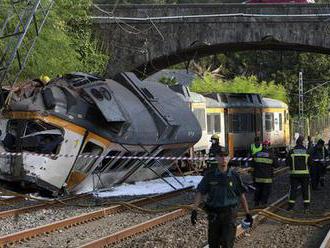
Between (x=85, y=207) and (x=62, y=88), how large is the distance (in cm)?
353

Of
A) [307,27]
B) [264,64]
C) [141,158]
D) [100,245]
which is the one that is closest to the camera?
[100,245]

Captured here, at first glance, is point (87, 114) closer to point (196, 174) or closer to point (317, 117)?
point (196, 174)

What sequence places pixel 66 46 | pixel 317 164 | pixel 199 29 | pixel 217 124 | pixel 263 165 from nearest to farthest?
1. pixel 263 165
2. pixel 317 164
3. pixel 66 46
4. pixel 217 124
5. pixel 199 29

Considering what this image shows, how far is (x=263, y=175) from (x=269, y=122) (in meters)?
18.1

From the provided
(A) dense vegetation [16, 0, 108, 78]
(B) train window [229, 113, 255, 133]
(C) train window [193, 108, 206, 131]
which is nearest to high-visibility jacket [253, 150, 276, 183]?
(C) train window [193, 108, 206, 131]

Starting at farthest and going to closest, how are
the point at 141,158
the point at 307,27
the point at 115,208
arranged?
1. the point at 307,27
2. the point at 141,158
3. the point at 115,208

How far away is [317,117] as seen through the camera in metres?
67.6

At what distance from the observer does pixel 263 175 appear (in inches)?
585

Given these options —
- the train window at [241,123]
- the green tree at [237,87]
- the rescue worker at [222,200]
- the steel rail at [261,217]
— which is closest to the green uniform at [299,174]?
the steel rail at [261,217]

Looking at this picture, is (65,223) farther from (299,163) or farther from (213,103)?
(213,103)

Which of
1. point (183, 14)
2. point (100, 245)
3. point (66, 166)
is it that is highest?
point (183, 14)

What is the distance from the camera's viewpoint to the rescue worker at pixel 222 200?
7.39 metres

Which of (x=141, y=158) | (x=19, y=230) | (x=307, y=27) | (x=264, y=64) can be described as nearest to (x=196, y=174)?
(x=141, y=158)

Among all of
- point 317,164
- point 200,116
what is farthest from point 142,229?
point 200,116
